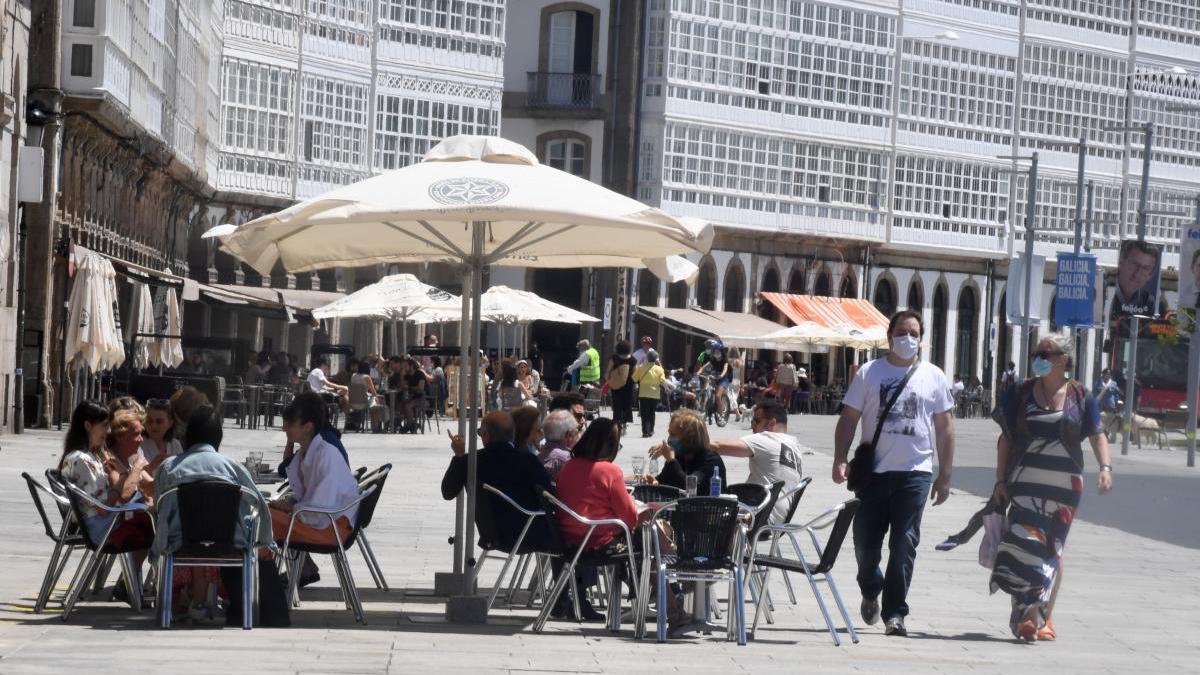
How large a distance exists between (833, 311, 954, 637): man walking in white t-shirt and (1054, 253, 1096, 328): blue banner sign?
97.8 feet

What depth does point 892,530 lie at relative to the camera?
12852mm

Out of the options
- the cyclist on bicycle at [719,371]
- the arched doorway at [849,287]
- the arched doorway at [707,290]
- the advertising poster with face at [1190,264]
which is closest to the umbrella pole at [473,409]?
the advertising poster with face at [1190,264]

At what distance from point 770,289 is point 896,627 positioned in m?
54.6

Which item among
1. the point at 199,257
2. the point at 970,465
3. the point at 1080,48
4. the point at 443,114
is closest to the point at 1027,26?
the point at 1080,48

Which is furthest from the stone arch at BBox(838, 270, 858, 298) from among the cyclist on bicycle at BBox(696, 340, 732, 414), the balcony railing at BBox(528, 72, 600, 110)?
the cyclist on bicycle at BBox(696, 340, 732, 414)

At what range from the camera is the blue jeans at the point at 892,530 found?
1266cm

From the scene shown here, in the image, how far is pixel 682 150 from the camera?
6425 cm

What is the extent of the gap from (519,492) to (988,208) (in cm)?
6234

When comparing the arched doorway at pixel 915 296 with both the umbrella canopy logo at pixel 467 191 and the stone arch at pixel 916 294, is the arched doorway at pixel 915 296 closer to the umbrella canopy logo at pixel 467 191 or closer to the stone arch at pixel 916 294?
the stone arch at pixel 916 294

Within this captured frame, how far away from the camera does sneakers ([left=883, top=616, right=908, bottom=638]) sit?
1273 centimetres

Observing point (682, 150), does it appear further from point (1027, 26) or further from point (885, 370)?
point (885, 370)

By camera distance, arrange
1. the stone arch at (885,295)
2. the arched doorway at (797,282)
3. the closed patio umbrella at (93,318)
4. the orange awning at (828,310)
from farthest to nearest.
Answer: the stone arch at (885,295)
the arched doorway at (797,282)
the orange awning at (828,310)
the closed patio umbrella at (93,318)

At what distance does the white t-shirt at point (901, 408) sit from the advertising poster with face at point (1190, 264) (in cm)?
2556

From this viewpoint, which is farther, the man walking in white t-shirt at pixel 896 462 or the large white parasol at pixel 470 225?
the man walking in white t-shirt at pixel 896 462
